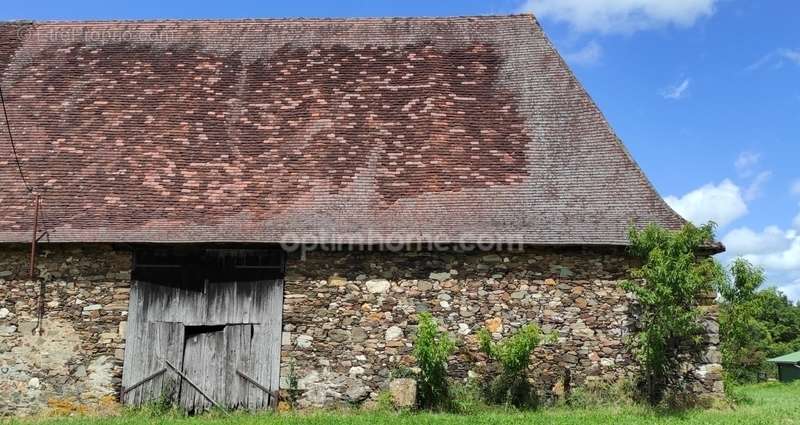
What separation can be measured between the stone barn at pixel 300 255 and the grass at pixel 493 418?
458 mm

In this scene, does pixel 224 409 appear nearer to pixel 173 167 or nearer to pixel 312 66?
pixel 173 167

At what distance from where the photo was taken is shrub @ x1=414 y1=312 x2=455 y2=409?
8.12 meters

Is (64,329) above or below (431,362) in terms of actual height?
above

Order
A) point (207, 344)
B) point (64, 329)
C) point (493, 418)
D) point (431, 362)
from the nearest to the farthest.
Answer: point (493, 418) → point (431, 362) → point (64, 329) → point (207, 344)

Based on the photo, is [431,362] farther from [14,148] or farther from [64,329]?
[14,148]

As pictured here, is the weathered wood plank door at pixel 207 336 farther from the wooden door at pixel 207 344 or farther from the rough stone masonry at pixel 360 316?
the rough stone masonry at pixel 360 316

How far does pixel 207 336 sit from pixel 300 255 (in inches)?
67.7

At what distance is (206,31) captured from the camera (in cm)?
1275

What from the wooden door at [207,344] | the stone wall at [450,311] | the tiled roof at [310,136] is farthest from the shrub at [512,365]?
the wooden door at [207,344]

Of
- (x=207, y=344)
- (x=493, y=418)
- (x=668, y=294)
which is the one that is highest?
(x=668, y=294)

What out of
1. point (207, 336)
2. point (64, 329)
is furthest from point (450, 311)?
point (64, 329)

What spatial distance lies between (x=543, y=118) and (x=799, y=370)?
100 feet

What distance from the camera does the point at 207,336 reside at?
896cm

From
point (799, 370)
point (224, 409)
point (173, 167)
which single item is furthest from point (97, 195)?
point (799, 370)
